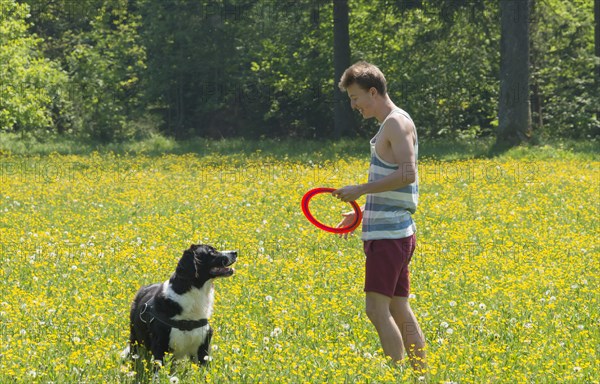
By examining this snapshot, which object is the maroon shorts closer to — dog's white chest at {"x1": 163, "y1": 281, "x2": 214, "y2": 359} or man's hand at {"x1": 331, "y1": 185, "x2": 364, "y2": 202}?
man's hand at {"x1": 331, "y1": 185, "x2": 364, "y2": 202}

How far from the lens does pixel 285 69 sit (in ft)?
111

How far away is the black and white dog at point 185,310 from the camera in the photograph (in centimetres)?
620

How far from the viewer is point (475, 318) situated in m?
7.47

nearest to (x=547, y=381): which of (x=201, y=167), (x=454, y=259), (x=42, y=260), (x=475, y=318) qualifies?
(x=475, y=318)

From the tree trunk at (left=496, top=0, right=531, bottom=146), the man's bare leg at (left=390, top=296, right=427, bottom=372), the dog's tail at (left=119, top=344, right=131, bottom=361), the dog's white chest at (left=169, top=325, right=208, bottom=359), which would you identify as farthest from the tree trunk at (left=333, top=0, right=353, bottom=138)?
the man's bare leg at (left=390, top=296, right=427, bottom=372)

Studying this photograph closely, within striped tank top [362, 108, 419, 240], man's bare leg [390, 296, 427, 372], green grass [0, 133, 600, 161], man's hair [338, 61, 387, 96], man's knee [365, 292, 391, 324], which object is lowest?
green grass [0, 133, 600, 161]

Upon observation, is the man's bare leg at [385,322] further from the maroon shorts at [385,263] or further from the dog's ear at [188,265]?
the dog's ear at [188,265]

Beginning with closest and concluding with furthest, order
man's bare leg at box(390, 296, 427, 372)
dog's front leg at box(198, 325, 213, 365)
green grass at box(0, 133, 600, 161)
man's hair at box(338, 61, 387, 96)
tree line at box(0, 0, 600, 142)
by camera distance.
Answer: man's hair at box(338, 61, 387, 96)
man's bare leg at box(390, 296, 427, 372)
dog's front leg at box(198, 325, 213, 365)
green grass at box(0, 133, 600, 161)
tree line at box(0, 0, 600, 142)

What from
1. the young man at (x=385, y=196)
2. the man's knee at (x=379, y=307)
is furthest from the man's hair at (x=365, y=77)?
the man's knee at (x=379, y=307)

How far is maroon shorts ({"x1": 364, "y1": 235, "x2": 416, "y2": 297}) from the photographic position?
18.8 ft

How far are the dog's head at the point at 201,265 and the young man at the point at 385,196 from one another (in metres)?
1.09

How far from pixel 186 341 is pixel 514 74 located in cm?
1971

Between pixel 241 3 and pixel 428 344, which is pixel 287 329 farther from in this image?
pixel 241 3

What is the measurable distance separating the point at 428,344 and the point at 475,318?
0.86 meters
